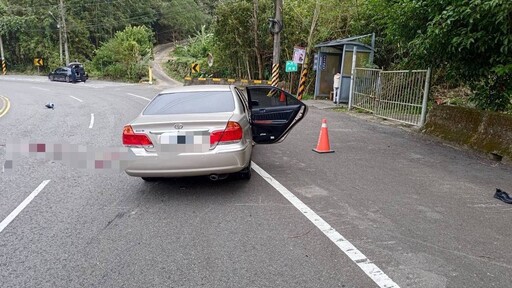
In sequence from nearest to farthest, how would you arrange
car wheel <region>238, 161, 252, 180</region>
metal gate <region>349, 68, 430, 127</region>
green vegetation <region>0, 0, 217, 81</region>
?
car wheel <region>238, 161, 252, 180</region>
metal gate <region>349, 68, 430, 127</region>
green vegetation <region>0, 0, 217, 81</region>

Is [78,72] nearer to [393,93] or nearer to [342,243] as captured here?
[393,93]

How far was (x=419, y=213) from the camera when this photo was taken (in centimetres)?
496

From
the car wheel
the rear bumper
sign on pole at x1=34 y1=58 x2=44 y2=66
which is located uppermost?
sign on pole at x1=34 y1=58 x2=44 y2=66

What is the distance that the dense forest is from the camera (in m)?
8.25

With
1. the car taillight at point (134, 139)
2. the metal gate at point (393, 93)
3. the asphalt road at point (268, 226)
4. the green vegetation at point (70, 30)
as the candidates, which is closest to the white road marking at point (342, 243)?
the asphalt road at point (268, 226)

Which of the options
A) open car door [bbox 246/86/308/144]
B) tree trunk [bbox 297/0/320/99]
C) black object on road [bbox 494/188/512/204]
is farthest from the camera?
tree trunk [bbox 297/0/320/99]

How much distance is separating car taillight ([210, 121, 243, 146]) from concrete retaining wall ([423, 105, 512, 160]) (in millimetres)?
5558

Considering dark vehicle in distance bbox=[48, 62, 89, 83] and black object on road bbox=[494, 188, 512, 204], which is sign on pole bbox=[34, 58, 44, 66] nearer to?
dark vehicle in distance bbox=[48, 62, 89, 83]

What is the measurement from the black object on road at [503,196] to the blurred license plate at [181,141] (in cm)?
410

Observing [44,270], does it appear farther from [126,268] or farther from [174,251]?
[174,251]

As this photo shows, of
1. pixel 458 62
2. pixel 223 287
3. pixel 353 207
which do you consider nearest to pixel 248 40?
pixel 458 62

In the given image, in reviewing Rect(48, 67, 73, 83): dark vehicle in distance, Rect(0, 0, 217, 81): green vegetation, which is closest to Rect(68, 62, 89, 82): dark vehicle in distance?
Rect(48, 67, 73, 83): dark vehicle in distance

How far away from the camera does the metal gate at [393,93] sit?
1166cm

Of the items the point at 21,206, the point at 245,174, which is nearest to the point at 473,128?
the point at 245,174
